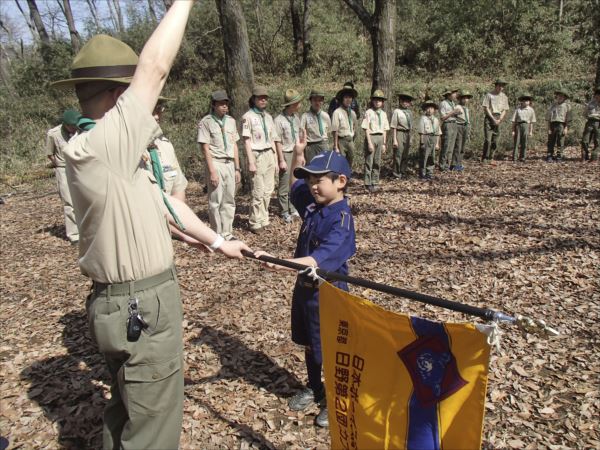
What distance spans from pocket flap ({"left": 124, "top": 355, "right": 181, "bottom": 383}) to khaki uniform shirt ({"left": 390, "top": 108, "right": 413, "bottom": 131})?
9.84m

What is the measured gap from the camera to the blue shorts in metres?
3.32

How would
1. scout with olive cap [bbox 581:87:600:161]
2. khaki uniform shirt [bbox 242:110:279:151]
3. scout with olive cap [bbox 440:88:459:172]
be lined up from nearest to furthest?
1. khaki uniform shirt [bbox 242:110:279:151]
2. scout with olive cap [bbox 440:88:459:172]
3. scout with olive cap [bbox 581:87:600:161]

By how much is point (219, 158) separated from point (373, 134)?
425cm

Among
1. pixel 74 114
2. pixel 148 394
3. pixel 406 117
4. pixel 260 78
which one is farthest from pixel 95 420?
pixel 260 78

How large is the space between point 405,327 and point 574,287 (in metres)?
4.39

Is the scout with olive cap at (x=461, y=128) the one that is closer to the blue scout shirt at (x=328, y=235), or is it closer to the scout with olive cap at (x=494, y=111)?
the scout with olive cap at (x=494, y=111)

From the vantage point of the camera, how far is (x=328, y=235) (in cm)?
311

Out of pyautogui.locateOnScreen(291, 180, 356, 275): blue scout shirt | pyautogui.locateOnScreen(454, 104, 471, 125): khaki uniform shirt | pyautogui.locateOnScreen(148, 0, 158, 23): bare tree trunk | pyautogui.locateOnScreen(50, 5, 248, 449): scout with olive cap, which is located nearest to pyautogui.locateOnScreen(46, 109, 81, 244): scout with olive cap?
pyautogui.locateOnScreen(291, 180, 356, 275): blue scout shirt

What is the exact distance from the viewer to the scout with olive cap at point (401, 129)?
1102 cm

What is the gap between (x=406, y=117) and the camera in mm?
11188

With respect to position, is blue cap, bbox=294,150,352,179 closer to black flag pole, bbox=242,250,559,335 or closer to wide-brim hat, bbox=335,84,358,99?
black flag pole, bbox=242,250,559,335

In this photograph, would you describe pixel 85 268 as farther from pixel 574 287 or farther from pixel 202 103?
pixel 202 103

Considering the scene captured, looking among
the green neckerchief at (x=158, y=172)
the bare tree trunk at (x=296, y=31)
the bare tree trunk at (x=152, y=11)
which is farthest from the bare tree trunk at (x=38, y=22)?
the green neckerchief at (x=158, y=172)

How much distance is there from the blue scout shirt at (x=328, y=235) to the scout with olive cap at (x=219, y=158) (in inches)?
166
